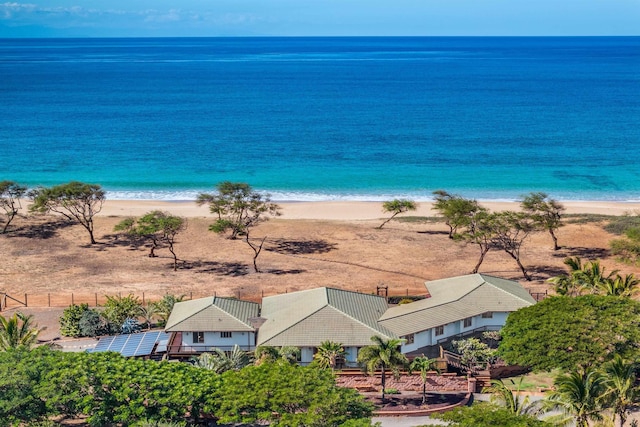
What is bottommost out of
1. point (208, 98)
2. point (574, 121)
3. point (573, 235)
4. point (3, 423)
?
point (3, 423)

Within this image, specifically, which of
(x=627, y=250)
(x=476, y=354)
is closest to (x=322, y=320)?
(x=476, y=354)

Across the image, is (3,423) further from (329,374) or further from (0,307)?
(0,307)

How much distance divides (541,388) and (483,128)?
8450 cm

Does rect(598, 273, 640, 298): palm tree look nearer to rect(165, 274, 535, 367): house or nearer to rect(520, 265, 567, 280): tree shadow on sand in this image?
→ rect(165, 274, 535, 367): house

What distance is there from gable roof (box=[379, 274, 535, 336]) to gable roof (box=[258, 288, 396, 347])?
104 centimetres

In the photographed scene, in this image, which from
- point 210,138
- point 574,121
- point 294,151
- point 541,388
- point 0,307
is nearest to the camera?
point 541,388

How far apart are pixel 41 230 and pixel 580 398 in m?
48.3

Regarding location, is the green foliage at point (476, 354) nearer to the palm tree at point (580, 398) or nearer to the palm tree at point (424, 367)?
the palm tree at point (424, 367)

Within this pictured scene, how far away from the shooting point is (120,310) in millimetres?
42719

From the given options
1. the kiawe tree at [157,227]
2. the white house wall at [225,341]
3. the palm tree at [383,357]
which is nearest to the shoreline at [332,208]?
the kiawe tree at [157,227]

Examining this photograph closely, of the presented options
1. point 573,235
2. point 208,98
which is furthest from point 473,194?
point 208,98

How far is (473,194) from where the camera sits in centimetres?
8031

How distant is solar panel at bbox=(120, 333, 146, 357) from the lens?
1460 inches

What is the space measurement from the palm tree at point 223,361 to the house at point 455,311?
311 inches
